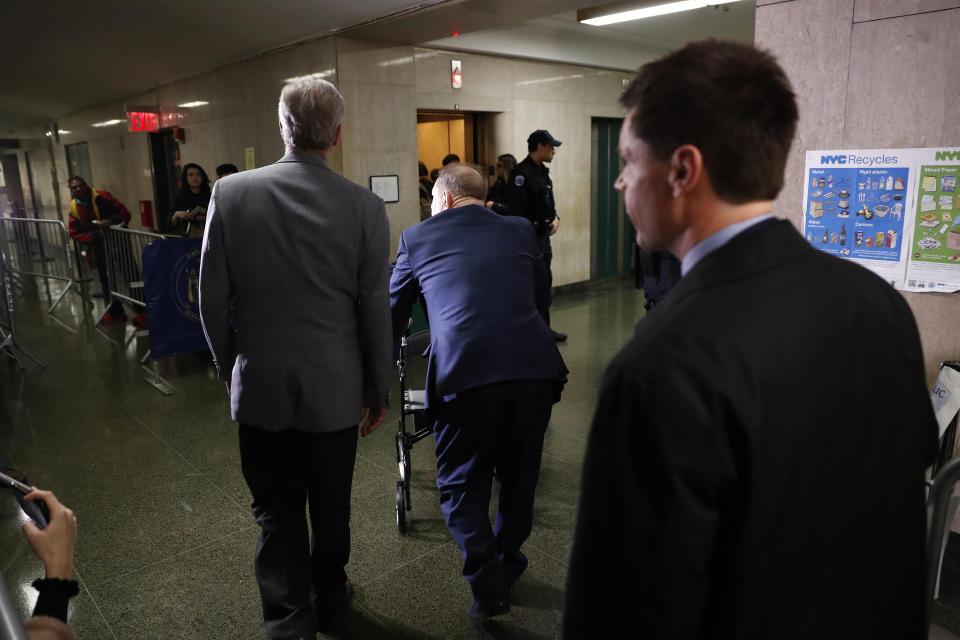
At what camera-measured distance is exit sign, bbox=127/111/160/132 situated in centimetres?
989

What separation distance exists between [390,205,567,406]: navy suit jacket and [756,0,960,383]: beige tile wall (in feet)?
5.37

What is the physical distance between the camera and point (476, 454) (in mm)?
2479

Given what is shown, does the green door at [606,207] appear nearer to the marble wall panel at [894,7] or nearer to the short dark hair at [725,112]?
the marble wall panel at [894,7]

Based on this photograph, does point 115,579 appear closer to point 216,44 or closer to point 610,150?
point 216,44

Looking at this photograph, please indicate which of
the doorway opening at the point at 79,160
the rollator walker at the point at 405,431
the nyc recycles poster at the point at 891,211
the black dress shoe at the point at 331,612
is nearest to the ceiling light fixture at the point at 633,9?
the nyc recycles poster at the point at 891,211

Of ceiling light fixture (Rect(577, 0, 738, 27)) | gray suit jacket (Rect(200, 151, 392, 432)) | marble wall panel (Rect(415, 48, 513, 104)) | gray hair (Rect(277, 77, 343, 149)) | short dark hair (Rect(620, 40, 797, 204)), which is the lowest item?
gray suit jacket (Rect(200, 151, 392, 432))

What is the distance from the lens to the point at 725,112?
2.83 ft

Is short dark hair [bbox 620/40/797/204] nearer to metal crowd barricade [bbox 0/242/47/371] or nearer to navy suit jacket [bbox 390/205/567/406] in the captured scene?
navy suit jacket [bbox 390/205/567/406]

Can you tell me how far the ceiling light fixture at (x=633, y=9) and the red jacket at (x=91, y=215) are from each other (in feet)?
20.0

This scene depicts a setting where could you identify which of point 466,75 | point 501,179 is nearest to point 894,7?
point 501,179

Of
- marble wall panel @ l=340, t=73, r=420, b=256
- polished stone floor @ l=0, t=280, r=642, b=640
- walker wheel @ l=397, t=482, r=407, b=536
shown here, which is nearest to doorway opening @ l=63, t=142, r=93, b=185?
marble wall panel @ l=340, t=73, r=420, b=256

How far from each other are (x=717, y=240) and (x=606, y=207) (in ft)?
31.5

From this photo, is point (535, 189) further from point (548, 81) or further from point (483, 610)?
point (483, 610)

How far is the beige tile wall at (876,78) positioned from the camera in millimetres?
2703
